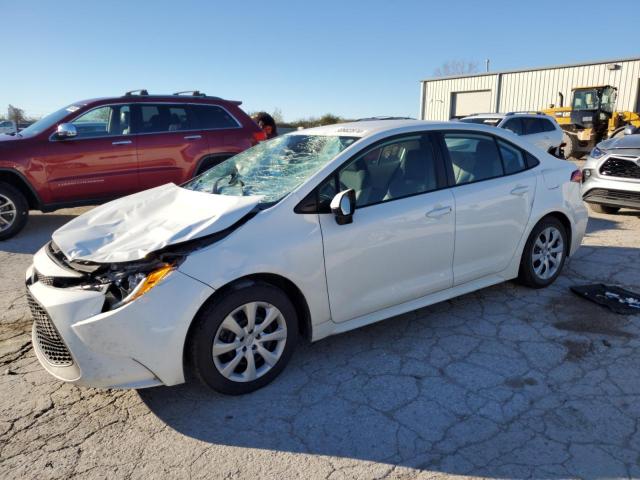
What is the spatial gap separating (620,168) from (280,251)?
6326mm

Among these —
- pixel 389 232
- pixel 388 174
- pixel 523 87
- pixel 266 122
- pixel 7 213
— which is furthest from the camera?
pixel 523 87

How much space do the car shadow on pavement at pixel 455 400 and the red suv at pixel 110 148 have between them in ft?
16.2

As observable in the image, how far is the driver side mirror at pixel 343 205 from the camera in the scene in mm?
3144

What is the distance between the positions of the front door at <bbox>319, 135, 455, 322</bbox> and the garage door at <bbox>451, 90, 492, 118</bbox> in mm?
31756

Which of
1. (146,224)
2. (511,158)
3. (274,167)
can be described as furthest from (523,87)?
(146,224)

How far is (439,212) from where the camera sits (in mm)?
3713

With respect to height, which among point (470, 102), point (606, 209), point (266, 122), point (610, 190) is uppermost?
point (266, 122)

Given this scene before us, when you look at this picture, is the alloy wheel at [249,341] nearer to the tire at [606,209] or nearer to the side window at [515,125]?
the tire at [606,209]

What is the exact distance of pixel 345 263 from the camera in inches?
129

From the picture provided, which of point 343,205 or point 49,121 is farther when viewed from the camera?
point 49,121

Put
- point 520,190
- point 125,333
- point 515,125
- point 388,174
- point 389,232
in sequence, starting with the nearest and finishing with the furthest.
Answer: point 125,333 → point 389,232 → point 388,174 → point 520,190 → point 515,125

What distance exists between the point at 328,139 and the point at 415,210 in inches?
33.2

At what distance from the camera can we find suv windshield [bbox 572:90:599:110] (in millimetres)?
18344

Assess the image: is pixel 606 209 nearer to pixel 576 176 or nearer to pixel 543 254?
pixel 576 176
